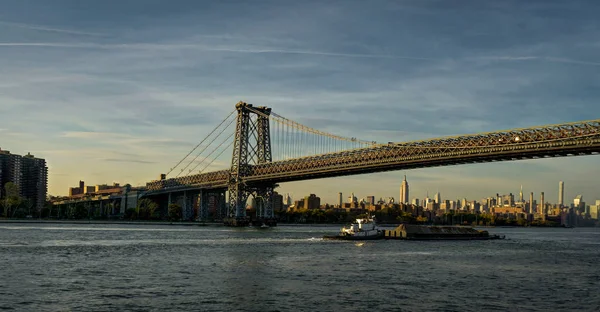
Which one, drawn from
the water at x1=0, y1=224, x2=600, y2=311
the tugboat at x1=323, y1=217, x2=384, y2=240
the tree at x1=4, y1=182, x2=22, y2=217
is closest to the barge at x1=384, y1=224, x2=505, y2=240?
the tugboat at x1=323, y1=217, x2=384, y2=240

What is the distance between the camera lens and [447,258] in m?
62.6

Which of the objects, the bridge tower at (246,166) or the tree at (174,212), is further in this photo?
the tree at (174,212)

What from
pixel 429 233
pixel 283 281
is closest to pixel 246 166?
pixel 429 233

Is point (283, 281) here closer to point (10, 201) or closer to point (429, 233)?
point (429, 233)

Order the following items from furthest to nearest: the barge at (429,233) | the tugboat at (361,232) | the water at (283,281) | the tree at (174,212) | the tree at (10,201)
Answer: the tree at (174,212) < the tree at (10,201) < the barge at (429,233) < the tugboat at (361,232) < the water at (283,281)

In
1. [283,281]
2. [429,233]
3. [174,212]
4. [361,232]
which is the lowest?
[283,281]

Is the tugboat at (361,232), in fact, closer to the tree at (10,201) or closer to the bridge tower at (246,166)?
the bridge tower at (246,166)

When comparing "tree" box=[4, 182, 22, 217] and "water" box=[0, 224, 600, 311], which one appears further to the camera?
"tree" box=[4, 182, 22, 217]

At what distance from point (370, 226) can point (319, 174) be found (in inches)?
880

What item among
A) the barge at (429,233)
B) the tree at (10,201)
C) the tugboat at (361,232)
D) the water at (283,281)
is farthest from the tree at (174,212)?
the water at (283,281)

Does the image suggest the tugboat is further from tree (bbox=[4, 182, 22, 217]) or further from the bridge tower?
tree (bbox=[4, 182, 22, 217])

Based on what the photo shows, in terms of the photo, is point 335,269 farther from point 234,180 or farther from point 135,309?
point 234,180

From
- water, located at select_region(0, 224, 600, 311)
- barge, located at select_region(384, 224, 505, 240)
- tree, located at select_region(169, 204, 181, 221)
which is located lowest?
water, located at select_region(0, 224, 600, 311)

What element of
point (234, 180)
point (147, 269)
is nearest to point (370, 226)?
point (234, 180)
